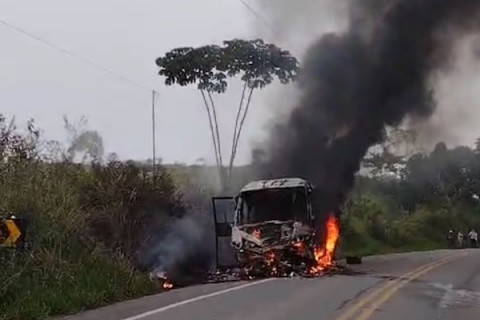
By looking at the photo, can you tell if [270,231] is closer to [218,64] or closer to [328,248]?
[328,248]

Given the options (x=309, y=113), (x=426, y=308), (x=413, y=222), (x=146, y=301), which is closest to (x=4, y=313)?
(x=146, y=301)

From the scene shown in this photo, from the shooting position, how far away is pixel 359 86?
27.0 meters

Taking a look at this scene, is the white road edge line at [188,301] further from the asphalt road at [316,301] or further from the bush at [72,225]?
the bush at [72,225]

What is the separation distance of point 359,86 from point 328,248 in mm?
6276

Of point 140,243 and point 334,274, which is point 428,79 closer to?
point 334,274

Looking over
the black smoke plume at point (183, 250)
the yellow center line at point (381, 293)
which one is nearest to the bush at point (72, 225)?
the black smoke plume at point (183, 250)

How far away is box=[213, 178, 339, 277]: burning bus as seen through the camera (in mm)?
19984

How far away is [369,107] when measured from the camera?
89.2 feet

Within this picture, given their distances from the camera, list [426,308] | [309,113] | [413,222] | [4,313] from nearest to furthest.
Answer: [4,313], [426,308], [309,113], [413,222]

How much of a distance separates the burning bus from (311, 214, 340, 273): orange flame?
0.13ft

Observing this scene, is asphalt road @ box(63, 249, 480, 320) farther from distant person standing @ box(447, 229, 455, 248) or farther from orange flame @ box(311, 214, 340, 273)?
distant person standing @ box(447, 229, 455, 248)

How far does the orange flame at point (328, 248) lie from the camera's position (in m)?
21.7

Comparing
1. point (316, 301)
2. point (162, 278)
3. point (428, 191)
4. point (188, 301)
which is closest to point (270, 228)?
point (162, 278)

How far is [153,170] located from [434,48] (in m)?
10.5
